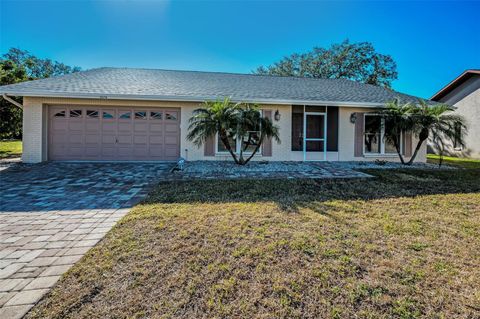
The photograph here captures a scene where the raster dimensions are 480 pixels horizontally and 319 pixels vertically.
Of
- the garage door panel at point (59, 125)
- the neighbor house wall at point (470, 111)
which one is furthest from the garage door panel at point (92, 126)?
the neighbor house wall at point (470, 111)

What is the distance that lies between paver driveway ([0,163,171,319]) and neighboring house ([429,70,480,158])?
61.1 ft

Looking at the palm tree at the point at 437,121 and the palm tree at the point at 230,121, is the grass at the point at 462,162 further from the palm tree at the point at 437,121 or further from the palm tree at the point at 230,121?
the palm tree at the point at 230,121

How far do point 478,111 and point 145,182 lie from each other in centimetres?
2014

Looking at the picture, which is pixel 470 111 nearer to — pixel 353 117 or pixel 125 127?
pixel 353 117

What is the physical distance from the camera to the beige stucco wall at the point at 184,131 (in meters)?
9.20

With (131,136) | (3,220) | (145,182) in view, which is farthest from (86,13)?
(3,220)

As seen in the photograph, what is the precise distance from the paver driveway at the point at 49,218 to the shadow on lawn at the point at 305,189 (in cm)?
94

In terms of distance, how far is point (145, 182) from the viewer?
6.37m

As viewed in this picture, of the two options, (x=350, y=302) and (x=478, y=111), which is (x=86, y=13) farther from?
(x=478, y=111)

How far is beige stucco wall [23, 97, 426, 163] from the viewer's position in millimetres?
9203

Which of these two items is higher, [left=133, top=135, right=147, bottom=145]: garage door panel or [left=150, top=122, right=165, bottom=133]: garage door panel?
[left=150, top=122, right=165, bottom=133]: garage door panel

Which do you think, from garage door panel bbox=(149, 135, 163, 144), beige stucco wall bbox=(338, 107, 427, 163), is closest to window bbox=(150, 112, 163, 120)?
garage door panel bbox=(149, 135, 163, 144)

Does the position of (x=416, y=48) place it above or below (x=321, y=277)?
above

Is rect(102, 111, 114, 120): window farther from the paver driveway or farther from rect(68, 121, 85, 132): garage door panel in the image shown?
the paver driveway
